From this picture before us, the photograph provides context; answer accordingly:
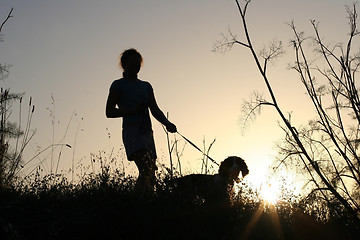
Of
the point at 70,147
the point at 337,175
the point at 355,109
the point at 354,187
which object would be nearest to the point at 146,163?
the point at 70,147

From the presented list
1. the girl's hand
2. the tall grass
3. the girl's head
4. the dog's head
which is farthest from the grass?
the dog's head

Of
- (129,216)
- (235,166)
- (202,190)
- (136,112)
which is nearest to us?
(129,216)

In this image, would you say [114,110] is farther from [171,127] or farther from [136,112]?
[171,127]

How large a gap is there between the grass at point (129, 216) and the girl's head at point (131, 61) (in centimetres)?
149

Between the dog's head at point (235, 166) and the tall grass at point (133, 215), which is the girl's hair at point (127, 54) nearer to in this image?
the tall grass at point (133, 215)

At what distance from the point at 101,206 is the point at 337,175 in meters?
14.2

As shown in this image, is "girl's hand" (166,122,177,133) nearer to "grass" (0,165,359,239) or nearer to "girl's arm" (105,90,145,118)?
"girl's arm" (105,90,145,118)

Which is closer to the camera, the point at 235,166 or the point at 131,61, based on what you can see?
the point at 131,61

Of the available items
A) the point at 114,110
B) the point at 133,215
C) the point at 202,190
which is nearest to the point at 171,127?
the point at 114,110

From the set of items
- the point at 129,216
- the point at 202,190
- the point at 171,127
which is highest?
the point at 171,127

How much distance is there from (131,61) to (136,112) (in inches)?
29.9

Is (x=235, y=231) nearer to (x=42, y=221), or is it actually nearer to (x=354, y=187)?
(x=42, y=221)

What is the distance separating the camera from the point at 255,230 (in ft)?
15.0

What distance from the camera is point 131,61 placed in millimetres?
6086
